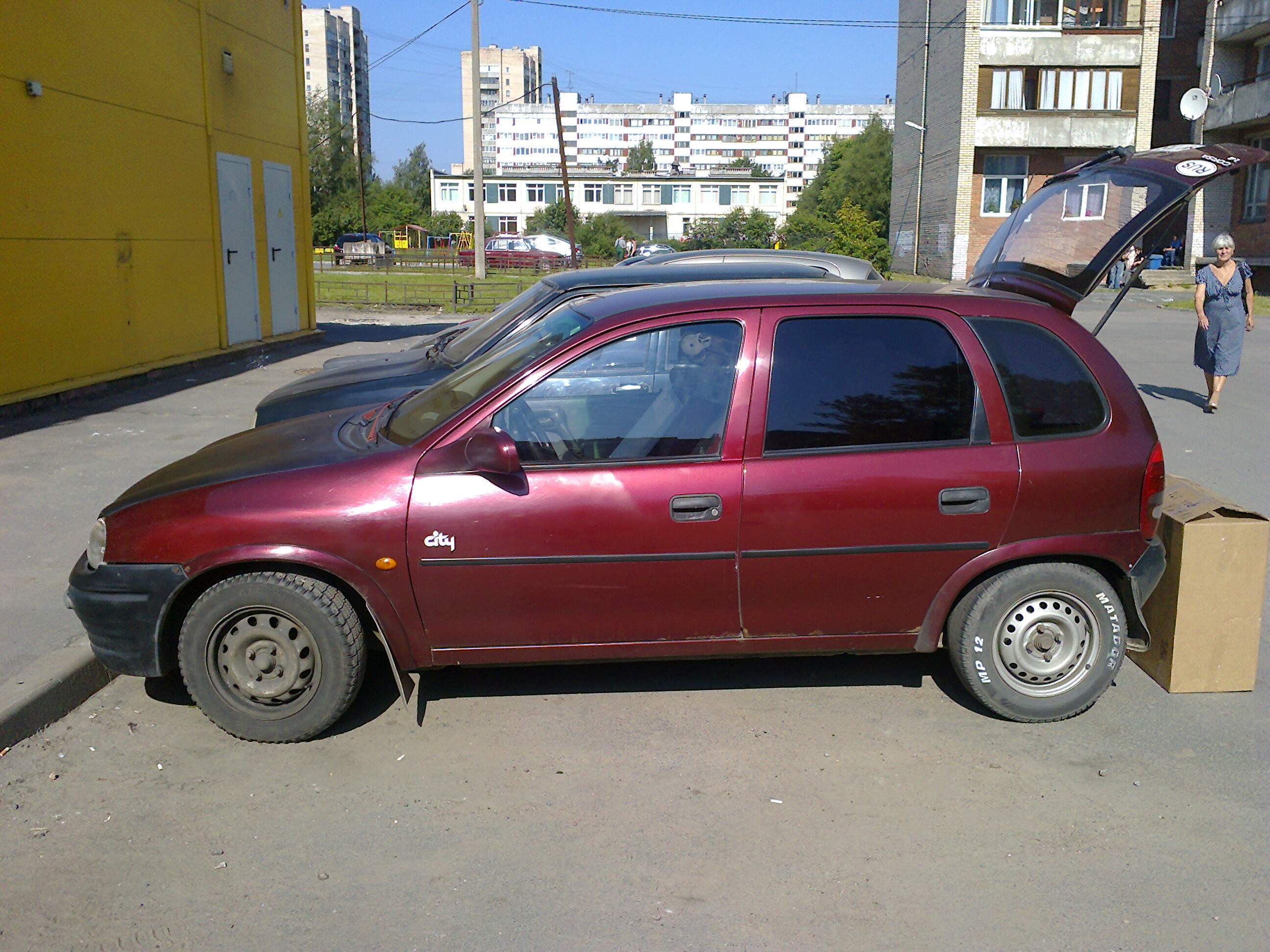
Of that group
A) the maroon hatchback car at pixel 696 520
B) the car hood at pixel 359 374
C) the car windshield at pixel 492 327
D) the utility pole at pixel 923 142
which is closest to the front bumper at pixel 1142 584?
the maroon hatchback car at pixel 696 520

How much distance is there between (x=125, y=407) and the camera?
11727 mm

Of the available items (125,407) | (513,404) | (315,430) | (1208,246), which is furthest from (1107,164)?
(1208,246)

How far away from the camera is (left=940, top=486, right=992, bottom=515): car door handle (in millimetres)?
4305

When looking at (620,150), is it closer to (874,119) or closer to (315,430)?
(874,119)

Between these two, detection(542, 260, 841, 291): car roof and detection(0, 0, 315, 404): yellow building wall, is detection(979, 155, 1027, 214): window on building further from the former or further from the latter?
detection(542, 260, 841, 291): car roof

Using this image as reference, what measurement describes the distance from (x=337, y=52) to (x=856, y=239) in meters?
135

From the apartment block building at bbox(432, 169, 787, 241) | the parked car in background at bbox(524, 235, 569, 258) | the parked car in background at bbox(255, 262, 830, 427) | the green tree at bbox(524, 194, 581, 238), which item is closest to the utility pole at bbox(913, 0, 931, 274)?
the parked car in background at bbox(524, 235, 569, 258)

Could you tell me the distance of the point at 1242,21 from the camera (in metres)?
40.6

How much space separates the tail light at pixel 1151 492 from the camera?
4434mm

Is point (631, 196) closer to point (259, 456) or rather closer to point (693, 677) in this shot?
point (693, 677)

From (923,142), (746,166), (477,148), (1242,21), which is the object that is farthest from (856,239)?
(746,166)

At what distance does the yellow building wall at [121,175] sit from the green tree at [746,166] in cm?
10751

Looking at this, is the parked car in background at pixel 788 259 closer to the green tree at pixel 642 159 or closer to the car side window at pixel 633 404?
the car side window at pixel 633 404

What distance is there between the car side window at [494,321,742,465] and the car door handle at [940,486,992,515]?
0.89 metres
